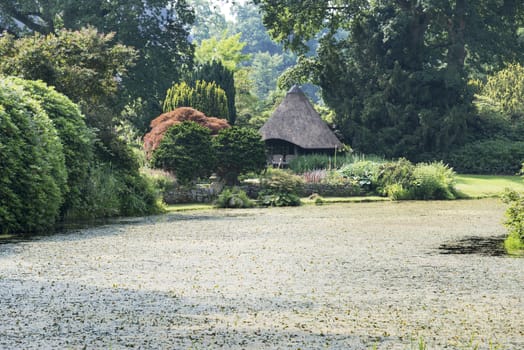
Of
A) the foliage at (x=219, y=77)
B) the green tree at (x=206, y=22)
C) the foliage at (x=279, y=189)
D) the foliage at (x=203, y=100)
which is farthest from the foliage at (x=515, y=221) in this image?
the green tree at (x=206, y=22)

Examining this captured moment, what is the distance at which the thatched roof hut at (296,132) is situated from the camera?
132 feet

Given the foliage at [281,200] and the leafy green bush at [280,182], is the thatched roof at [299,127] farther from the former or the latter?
the foliage at [281,200]

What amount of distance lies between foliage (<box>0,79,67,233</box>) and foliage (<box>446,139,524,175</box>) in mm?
25453

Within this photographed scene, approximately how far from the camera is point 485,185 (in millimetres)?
33812

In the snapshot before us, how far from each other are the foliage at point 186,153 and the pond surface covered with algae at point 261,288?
7.81 m

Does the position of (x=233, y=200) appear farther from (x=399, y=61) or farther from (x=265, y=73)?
(x=265, y=73)

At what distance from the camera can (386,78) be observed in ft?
144

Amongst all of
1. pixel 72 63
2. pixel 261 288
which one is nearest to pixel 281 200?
pixel 72 63

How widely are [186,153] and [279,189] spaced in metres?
3.07

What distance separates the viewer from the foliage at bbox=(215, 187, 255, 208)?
2645 cm

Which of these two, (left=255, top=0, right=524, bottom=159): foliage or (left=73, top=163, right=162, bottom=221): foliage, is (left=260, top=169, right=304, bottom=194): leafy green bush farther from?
(left=255, top=0, right=524, bottom=159): foliage

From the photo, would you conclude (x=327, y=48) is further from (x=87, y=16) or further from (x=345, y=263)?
(x=345, y=263)

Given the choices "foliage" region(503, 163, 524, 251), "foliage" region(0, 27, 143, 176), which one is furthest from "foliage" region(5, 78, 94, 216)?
"foliage" region(503, 163, 524, 251)

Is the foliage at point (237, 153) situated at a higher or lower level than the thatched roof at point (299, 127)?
lower
